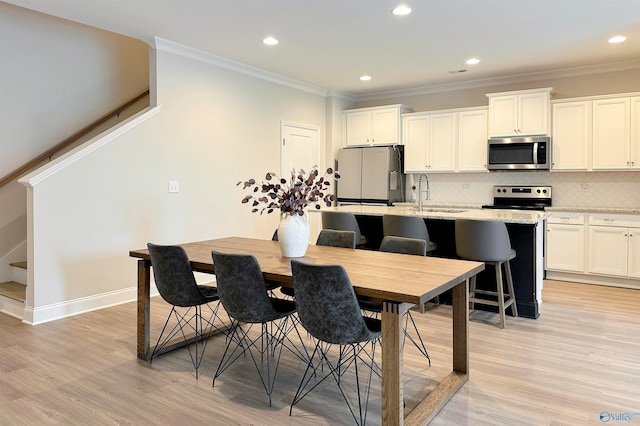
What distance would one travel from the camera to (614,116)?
5.36 metres

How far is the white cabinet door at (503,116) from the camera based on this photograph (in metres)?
5.93

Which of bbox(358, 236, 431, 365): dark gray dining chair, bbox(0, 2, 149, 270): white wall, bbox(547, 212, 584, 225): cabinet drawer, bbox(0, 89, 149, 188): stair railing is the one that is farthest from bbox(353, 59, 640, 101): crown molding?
bbox(358, 236, 431, 365): dark gray dining chair

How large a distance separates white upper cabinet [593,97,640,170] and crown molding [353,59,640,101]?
563mm

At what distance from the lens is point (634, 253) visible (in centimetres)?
513

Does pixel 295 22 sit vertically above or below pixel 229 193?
above

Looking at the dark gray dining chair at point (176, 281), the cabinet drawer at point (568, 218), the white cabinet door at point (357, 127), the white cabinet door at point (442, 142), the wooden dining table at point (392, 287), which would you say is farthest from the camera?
the white cabinet door at point (357, 127)

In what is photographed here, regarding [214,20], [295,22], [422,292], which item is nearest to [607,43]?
[295,22]

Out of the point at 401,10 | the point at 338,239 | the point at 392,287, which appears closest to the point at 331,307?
the point at 392,287

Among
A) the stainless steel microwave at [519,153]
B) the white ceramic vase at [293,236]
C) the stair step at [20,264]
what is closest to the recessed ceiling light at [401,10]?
the white ceramic vase at [293,236]

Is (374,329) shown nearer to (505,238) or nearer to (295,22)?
(505,238)

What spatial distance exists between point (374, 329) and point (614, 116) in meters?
4.69

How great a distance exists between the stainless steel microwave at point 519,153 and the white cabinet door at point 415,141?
39.2 inches

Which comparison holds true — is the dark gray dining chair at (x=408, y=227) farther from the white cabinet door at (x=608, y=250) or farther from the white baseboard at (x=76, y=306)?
the white baseboard at (x=76, y=306)

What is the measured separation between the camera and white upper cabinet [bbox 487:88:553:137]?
225 inches
